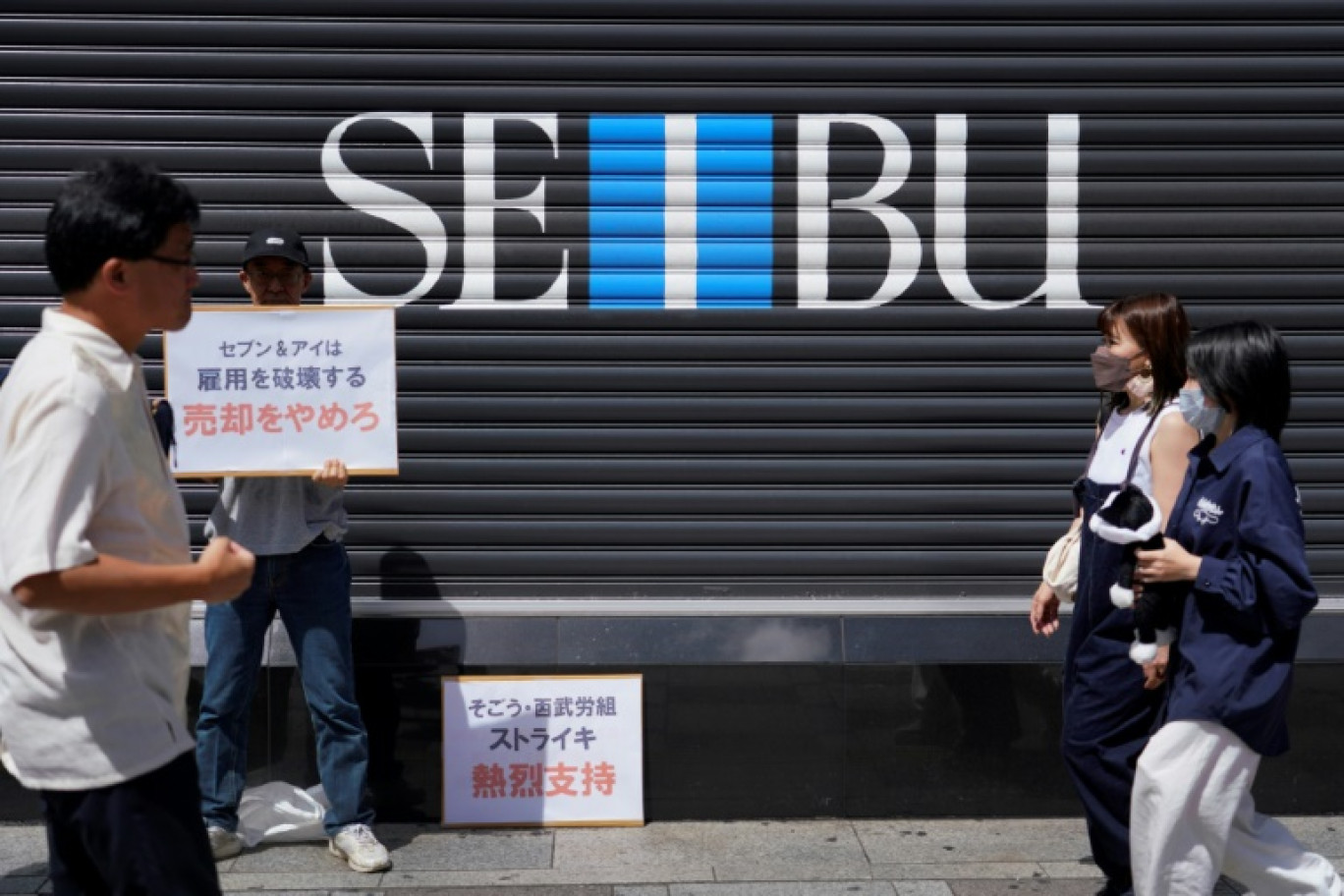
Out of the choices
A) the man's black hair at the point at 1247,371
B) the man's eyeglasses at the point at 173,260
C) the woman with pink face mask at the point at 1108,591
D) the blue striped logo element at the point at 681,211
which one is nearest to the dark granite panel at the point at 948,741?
the woman with pink face mask at the point at 1108,591

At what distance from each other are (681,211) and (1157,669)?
2.67 m

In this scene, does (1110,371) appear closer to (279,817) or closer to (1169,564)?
(1169,564)

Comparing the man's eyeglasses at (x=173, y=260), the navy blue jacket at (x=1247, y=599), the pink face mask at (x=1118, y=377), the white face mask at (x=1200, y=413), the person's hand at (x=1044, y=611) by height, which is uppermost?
the man's eyeglasses at (x=173, y=260)

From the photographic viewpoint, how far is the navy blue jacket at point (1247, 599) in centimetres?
413

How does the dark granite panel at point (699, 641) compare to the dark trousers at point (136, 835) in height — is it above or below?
below

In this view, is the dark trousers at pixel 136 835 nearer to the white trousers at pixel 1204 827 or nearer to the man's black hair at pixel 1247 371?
the white trousers at pixel 1204 827

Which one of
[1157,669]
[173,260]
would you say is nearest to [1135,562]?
[1157,669]

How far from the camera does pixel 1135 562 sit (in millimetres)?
4449

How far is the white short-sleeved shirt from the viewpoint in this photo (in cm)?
287

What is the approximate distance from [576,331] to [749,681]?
4.98 ft

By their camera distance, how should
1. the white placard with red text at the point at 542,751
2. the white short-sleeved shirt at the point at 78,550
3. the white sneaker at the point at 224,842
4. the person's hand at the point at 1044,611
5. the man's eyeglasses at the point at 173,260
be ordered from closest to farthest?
the white short-sleeved shirt at the point at 78,550, the man's eyeglasses at the point at 173,260, the person's hand at the point at 1044,611, the white sneaker at the point at 224,842, the white placard with red text at the point at 542,751

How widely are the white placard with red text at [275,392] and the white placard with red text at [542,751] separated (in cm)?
Result: 110

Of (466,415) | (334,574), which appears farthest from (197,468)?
(466,415)

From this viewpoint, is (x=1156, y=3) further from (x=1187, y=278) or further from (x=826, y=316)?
(x=826, y=316)
